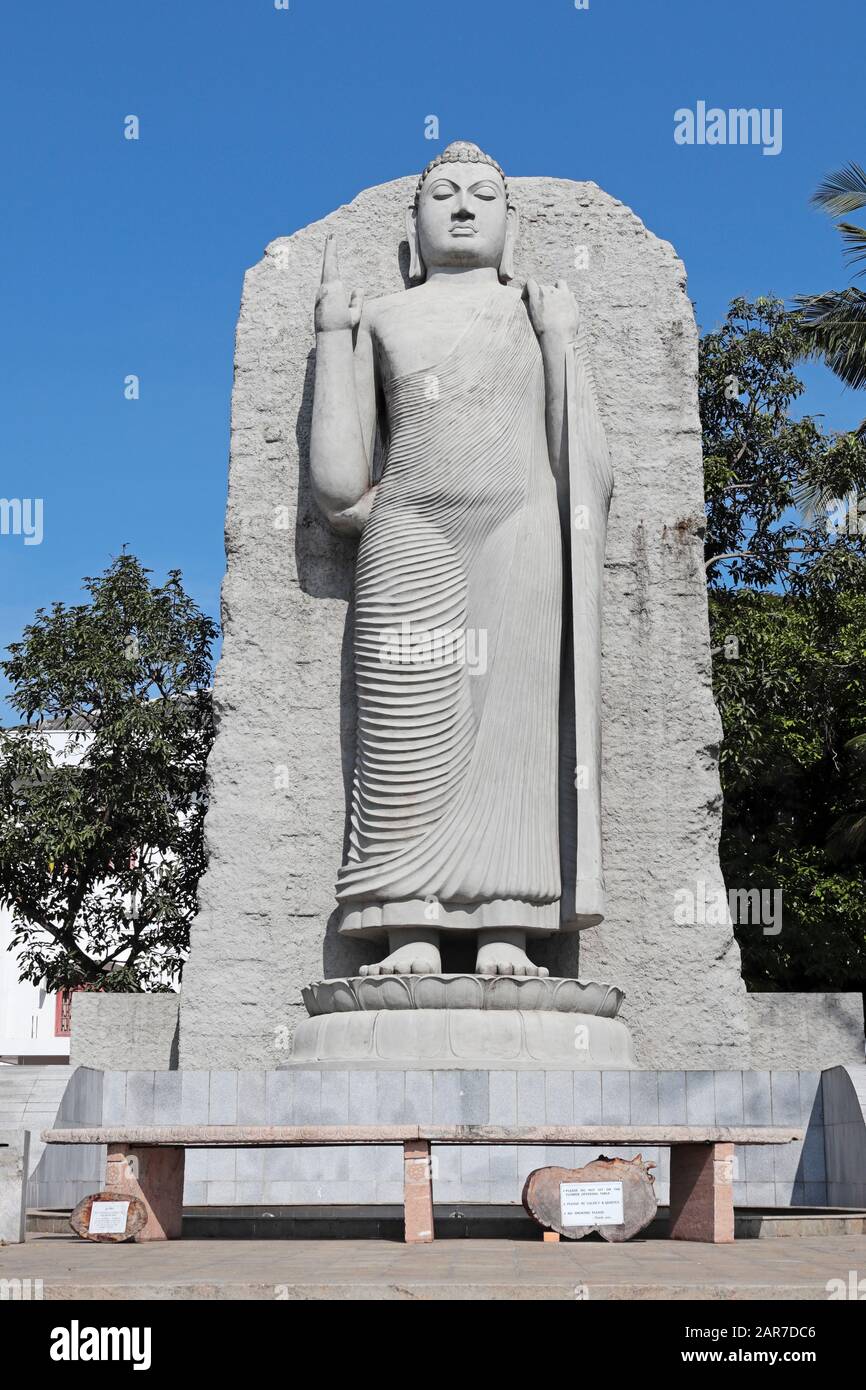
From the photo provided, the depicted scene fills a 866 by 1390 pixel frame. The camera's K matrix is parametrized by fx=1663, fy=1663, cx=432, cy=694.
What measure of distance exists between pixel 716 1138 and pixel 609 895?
3.39 metres

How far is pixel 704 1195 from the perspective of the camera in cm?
618

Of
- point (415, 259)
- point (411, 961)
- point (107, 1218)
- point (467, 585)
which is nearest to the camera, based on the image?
point (107, 1218)

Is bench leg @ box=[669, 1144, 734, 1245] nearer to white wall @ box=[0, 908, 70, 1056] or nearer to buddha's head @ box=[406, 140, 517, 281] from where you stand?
buddha's head @ box=[406, 140, 517, 281]

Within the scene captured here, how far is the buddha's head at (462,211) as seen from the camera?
32.2 ft

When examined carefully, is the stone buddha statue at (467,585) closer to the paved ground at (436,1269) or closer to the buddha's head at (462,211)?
the buddha's head at (462,211)

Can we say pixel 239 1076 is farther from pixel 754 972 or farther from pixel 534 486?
pixel 754 972

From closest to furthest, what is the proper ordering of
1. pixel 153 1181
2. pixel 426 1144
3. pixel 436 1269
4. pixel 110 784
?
pixel 436 1269 → pixel 426 1144 → pixel 153 1181 → pixel 110 784

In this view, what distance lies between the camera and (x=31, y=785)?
14.3 m

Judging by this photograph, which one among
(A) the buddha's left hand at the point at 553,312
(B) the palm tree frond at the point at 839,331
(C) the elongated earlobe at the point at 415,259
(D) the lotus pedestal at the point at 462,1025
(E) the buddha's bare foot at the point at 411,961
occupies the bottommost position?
(D) the lotus pedestal at the point at 462,1025

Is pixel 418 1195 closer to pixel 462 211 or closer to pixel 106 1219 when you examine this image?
pixel 106 1219

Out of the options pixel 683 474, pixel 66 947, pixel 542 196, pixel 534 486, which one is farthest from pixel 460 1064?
pixel 66 947

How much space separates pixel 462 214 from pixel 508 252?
1.33 feet

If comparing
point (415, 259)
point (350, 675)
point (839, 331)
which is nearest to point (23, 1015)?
point (839, 331)

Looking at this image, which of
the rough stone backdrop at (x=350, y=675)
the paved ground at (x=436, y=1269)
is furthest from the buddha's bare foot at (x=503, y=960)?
the paved ground at (x=436, y=1269)
